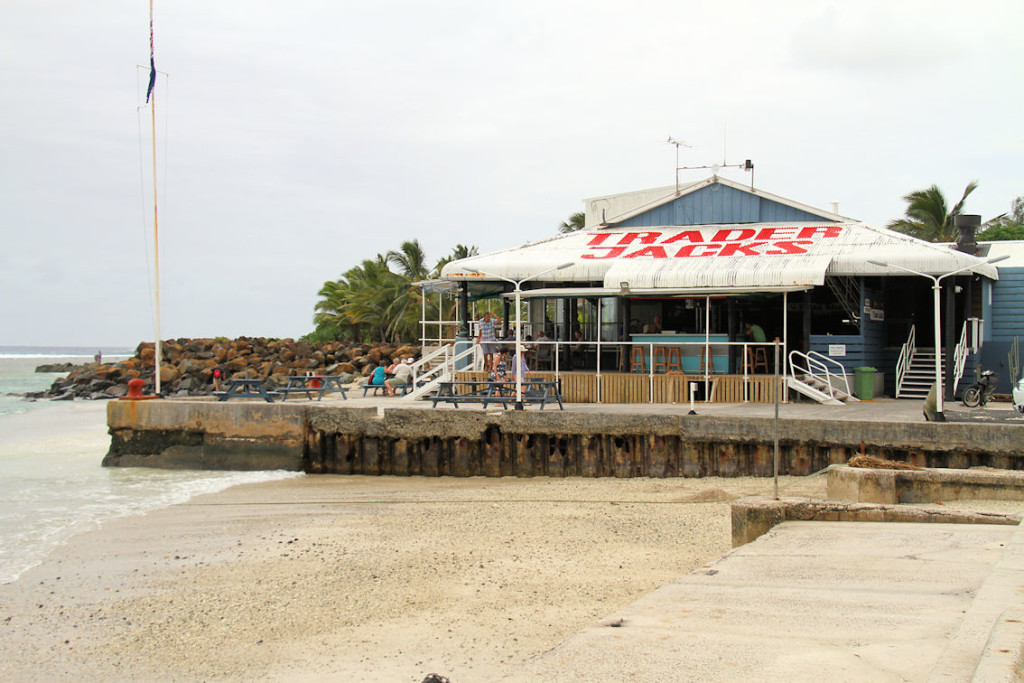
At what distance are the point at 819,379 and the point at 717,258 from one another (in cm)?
423

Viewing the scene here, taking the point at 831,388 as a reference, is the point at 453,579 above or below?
below

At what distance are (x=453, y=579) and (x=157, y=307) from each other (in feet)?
48.8

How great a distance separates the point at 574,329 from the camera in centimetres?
2603

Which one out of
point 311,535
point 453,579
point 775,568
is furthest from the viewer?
point 311,535

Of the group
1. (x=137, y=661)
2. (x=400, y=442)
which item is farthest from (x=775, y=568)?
(x=400, y=442)

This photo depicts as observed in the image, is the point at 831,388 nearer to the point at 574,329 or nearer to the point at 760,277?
the point at 760,277

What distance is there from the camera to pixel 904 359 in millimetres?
22344

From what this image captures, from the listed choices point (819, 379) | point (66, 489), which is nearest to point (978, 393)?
point (819, 379)

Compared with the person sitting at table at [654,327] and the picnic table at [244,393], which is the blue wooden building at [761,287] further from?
the picnic table at [244,393]

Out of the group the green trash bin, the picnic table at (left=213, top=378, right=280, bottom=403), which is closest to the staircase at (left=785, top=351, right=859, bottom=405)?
the green trash bin

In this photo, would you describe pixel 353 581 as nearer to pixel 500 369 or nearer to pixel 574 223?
pixel 500 369

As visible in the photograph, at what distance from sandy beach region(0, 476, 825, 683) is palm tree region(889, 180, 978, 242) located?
30.4 m

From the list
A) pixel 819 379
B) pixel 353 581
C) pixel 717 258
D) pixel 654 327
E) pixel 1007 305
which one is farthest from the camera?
pixel 1007 305

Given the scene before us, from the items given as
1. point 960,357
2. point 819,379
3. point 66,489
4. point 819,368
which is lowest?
point 66,489
